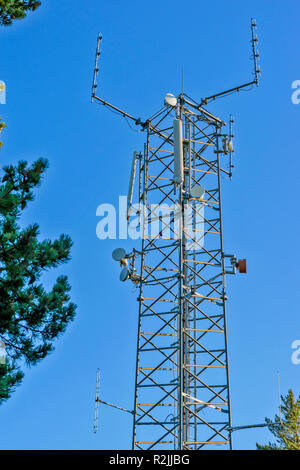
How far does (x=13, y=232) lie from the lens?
34.0 ft

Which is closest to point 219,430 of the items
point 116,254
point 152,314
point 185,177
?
point 152,314

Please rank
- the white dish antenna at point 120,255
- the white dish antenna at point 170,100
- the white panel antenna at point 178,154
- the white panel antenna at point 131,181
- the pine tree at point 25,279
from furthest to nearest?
the white dish antenna at point 170,100
the white panel antenna at point 131,181
the white dish antenna at point 120,255
the white panel antenna at point 178,154
the pine tree at point 25,279

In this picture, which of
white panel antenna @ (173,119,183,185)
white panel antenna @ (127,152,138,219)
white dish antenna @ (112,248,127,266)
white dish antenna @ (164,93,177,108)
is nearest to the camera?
white panel antenna @ (173,119,183,185)

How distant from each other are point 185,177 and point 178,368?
6338 mm

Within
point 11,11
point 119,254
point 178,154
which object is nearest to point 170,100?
point 178,154

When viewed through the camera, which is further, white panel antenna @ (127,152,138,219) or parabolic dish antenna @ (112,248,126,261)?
white panel antenna @ (127,152,138,219)

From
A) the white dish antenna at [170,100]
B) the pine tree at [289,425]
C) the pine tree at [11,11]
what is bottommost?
the pine tree at [289,425]

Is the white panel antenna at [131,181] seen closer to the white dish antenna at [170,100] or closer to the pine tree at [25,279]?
the white dish antenna at [170,100]

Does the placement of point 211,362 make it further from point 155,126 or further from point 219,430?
point 155,126

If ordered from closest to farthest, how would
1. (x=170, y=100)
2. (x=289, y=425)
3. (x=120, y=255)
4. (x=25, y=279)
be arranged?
(x=25, y=279) → (x=120, y=255) → (x=170, y=100) → (x=289, y=425)

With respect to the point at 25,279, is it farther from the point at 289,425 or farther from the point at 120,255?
the point at 289,425

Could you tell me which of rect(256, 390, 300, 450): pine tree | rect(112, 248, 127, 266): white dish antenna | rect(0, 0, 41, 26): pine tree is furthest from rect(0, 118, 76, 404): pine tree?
rect(256, 390, 300, 450): pine tree

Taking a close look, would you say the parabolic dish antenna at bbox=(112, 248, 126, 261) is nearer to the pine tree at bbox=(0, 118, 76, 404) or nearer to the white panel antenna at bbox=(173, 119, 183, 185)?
the white panel antenna at bbox=(173, 119, 183, 185)

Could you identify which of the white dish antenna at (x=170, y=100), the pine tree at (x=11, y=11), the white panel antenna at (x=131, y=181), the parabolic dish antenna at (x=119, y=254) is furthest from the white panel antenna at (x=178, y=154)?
the pine tree at (x=11, y=11)
